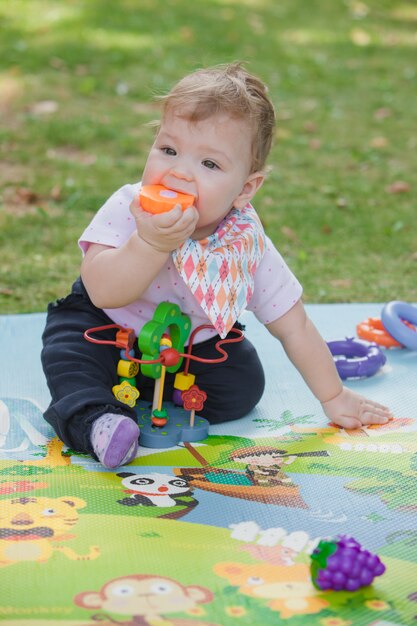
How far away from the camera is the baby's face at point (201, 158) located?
1.88 metres

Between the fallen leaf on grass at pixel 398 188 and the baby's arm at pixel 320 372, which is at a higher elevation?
the baby's arm at pixel 320 372

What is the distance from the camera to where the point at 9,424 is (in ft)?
6.70

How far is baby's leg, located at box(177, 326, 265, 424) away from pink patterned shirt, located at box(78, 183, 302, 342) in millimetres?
66

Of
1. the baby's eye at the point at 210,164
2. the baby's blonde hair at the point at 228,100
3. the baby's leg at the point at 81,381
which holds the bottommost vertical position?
the baby's leg at the point at 81,381

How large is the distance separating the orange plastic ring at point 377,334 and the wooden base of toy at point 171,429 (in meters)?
0.67

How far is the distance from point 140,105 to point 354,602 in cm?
399

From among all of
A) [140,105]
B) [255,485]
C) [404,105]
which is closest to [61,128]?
[140,105]

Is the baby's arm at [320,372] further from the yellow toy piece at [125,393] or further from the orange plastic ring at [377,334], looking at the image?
the orange plastic ring at [377,334]

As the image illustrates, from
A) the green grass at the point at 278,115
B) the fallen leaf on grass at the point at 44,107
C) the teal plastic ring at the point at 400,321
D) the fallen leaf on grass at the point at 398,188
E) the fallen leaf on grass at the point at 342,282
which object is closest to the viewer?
the teal plastic ring at the point at 400,321

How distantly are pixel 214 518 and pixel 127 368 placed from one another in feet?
1.53

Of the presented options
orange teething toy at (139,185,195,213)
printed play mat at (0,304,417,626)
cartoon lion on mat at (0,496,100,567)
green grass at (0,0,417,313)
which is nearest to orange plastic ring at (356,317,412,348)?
printed play mat at (0,304,417,626)

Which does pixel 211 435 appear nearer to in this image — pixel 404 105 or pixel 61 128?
pixel 61 128

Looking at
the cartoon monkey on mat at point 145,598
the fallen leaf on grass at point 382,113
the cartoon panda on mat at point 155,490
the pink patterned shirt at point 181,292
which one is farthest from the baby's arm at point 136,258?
the fallen leaf on grass at point 382,113

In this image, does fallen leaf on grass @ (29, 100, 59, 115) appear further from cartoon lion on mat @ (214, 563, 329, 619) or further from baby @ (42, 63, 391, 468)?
cartoon lion on mat @ (214, 563, 329, 619)
